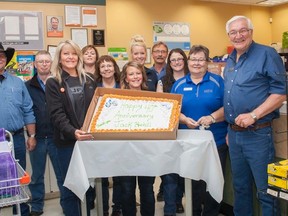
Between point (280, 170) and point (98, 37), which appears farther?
point (98, 37)

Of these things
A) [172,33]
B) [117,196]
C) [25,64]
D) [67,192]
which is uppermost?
[172,33]

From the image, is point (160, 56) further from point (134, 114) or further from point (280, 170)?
point (280, 170)

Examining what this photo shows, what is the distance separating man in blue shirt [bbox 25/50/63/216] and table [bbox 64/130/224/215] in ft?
3.90

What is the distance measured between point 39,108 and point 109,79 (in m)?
0.75

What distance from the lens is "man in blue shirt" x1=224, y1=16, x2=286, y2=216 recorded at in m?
2.28

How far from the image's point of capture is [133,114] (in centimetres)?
217

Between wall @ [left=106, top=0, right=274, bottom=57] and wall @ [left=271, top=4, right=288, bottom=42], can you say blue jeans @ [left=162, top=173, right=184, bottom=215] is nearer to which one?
wall @ [left=106, top=0, right=274, bottom=57]

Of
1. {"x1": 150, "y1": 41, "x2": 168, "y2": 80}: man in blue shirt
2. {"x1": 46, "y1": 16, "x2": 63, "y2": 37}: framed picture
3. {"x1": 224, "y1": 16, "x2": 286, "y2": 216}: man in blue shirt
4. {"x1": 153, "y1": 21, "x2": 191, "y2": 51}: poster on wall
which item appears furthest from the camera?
{"x1": 153, "y1": 21, "x2": 191, "y2": 51}: poster on wall

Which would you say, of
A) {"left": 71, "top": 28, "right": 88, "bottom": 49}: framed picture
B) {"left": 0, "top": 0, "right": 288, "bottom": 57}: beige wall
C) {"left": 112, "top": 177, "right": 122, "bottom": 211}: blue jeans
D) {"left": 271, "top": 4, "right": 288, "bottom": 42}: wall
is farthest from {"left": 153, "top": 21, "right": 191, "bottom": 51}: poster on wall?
{"left": 112, "top": 177, "right": 122, "bottom": 211}: blue jeans

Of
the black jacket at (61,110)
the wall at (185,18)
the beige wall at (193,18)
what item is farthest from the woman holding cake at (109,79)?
the wall at (185,18)

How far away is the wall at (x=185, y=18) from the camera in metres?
6.95

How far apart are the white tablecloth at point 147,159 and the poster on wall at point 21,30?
2.24 meters

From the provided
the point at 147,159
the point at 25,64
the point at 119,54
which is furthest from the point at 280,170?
the point at 119,54

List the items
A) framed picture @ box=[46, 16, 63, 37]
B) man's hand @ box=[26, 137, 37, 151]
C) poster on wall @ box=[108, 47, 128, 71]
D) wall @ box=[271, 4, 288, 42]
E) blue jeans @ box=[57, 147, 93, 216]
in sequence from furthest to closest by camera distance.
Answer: wall @ box=[271, 4, 288, 42], poster on wall @ box=[108, 47, 128, 71], framed picture @ box=[46, 16, 63, 37], man's hand @ box=[26, 137, 37, 151], blue jeans @ box=[57, 147, 93, 216]
